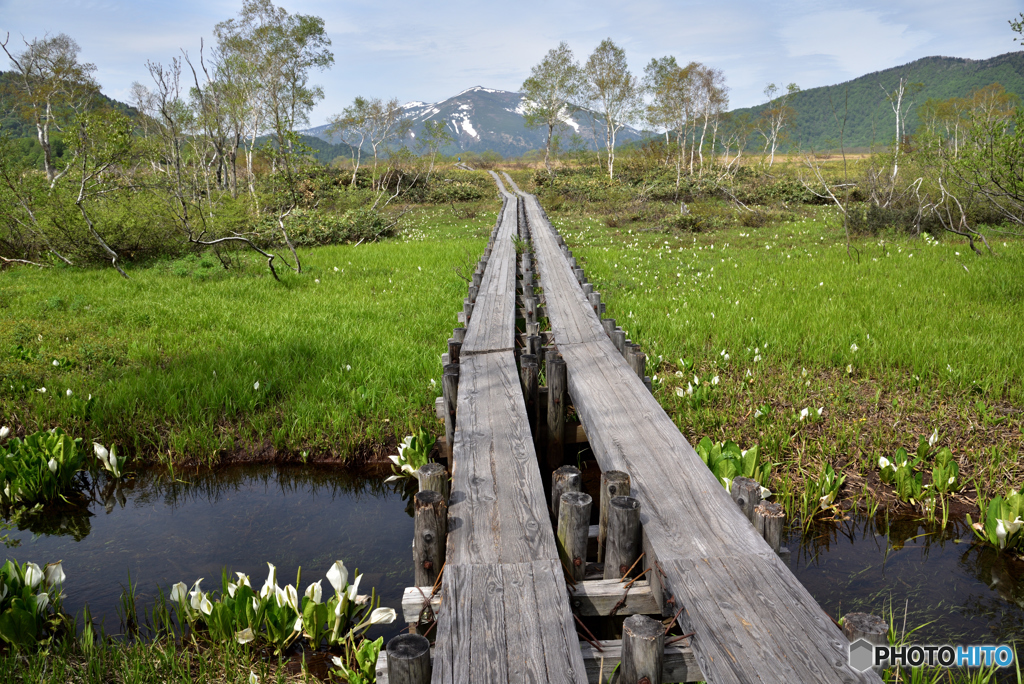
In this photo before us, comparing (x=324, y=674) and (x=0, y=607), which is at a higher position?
(x=0, y=607)

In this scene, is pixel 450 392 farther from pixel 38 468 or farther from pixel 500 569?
pixel 38 468

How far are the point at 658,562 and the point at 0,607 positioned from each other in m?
3.14

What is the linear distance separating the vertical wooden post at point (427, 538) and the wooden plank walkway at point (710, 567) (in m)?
0.88

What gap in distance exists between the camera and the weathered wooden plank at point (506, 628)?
1.70 m

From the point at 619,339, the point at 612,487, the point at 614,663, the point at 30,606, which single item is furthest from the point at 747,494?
the point at 30,606

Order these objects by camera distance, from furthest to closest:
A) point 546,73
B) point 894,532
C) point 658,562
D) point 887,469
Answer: point 546,73, point 887,469, point 894,532, point 658,562

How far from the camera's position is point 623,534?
2.24m

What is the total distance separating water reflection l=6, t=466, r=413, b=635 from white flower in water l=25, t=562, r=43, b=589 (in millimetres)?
425

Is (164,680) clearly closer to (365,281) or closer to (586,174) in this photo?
(365,281)

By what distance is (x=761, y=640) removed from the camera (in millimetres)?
1773

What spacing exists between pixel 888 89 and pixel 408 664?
169198mm

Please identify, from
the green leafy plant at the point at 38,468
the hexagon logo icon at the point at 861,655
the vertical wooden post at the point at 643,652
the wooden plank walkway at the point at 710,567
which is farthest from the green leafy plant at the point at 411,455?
the hexagon logo icon at the point at 861,655

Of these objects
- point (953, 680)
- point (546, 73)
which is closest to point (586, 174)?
point (546, 73)

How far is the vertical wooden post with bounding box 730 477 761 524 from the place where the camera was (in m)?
2.33
